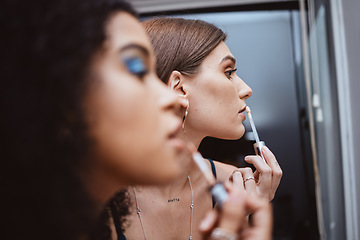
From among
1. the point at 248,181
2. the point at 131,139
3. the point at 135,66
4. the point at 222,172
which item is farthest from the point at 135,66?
the point at 222,172

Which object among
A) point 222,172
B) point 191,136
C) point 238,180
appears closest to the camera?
point 238,180

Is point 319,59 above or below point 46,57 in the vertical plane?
below

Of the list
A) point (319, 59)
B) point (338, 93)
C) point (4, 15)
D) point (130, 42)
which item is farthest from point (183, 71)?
point (319, 59)

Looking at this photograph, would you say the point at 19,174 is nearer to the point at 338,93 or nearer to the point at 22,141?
the point at 22,141

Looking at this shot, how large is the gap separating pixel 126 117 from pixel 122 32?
0.48ft

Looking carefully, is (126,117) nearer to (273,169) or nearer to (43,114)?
(43,114)

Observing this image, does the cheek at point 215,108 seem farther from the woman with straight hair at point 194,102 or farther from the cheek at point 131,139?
the cheek at point 131,139

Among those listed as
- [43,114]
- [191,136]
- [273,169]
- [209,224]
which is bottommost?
[273,169]

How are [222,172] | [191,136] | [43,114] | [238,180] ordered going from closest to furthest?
[43,114] < [238,180] < [191,136] < [222,172]

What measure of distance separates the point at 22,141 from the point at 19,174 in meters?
0.06

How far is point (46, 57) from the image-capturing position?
43 centimetres

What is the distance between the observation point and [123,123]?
0.45 metres

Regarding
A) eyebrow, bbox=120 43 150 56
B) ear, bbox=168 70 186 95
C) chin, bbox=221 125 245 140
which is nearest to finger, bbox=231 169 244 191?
chin, bbox=221 125 245 140

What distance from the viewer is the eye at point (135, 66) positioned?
469 millimetres
